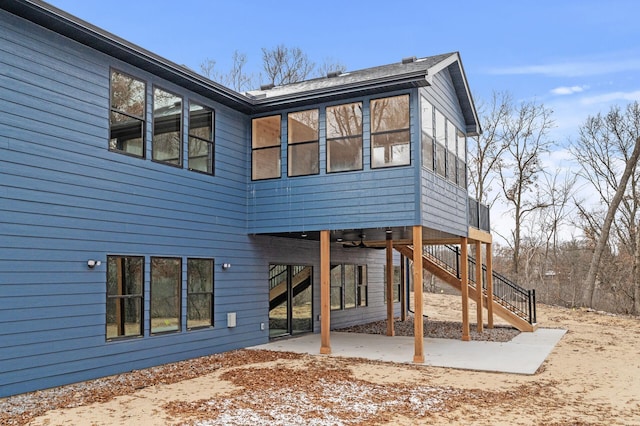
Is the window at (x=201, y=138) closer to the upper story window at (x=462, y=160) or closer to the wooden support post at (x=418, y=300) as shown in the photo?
the wooden support post at (x=418, y=300)

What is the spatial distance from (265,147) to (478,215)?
19.7 feet

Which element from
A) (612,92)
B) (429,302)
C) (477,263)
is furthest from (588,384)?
(612,92)

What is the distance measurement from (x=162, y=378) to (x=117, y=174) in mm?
3215

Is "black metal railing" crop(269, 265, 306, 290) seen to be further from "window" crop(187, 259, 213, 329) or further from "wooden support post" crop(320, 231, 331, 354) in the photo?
"window" crop(187, 259, 213, 329)

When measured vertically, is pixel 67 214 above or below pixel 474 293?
above

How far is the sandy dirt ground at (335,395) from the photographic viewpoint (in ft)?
19.2

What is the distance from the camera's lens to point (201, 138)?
10203mm

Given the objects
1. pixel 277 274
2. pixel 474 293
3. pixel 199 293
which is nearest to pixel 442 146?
pixel 277 274

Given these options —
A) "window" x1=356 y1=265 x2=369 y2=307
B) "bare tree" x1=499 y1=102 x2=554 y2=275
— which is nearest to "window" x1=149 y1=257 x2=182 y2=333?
"window" x1=356 y1=265 x2=369 y2=307

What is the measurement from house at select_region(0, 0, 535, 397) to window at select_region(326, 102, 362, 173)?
1.1 inches

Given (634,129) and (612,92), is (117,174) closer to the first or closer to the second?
(634,129)

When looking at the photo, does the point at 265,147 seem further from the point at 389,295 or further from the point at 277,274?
the point at 389,295

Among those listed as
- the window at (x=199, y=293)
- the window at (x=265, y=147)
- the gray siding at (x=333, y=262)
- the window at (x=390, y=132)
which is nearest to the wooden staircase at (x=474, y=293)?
the gray siding at (x=333, y=262)

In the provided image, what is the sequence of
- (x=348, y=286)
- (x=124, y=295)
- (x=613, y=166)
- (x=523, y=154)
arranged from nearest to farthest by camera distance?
(x=124, y=295) → (x=348, y=286) → (x=613, y=166) → (x=523, y=154)
